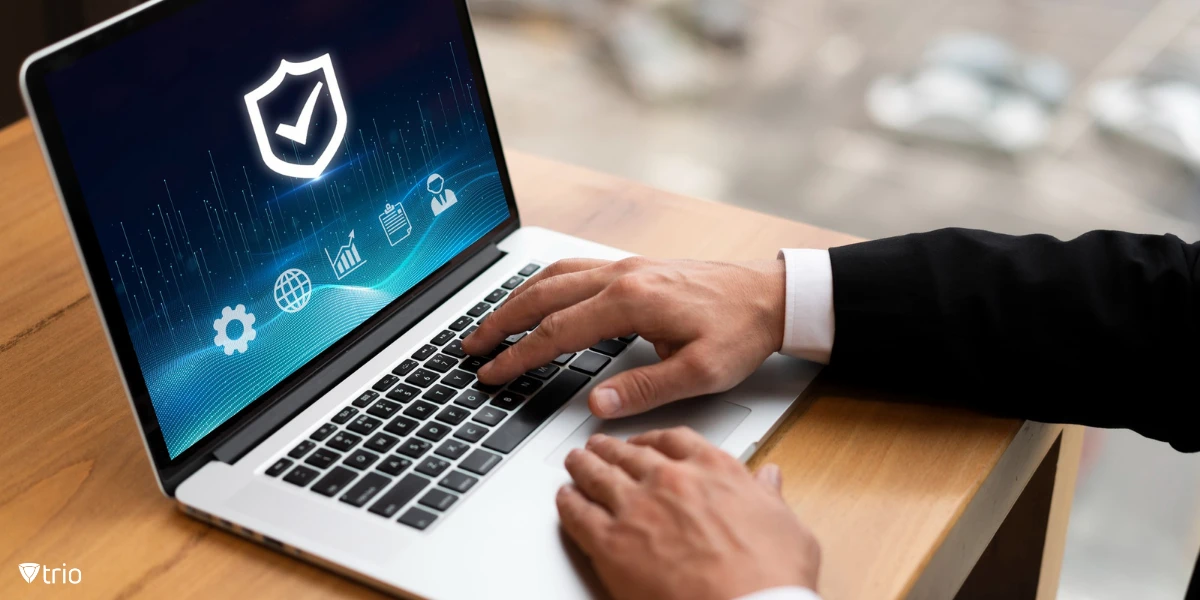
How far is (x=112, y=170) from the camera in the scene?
69cm

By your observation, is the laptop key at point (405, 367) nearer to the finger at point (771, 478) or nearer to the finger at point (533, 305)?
the finger at point (533, 305)

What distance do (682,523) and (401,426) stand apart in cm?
24

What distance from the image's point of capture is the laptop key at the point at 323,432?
77 centimetres

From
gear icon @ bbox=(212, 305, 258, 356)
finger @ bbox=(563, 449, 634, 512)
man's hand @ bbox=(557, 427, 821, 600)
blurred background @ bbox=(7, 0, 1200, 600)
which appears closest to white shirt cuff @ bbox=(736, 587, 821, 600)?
man's hand @ bbox=(557, 427, 821, 600)

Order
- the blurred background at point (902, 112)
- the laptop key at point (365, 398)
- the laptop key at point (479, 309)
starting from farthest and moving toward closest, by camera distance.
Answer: the blurred background at point (902, 112)
the laptop key at point (479, 309)
the laptop key at point (365, 398)

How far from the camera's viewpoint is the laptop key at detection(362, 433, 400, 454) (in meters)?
0.75

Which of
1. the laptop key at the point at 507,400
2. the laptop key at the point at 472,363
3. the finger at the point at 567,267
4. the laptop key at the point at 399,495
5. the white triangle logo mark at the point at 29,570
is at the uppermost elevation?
the finger at the point at 567,267

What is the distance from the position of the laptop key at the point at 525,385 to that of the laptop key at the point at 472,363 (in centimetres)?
3

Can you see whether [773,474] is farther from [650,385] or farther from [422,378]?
[422,378]

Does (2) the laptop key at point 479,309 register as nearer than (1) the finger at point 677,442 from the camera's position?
No

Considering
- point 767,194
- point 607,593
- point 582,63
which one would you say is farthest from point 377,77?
point 582,63

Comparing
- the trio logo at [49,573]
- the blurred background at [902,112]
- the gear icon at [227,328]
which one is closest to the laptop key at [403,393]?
the gear icon at [227,328]

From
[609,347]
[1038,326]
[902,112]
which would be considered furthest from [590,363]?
[902,112]

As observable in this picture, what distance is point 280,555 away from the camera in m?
0.71
